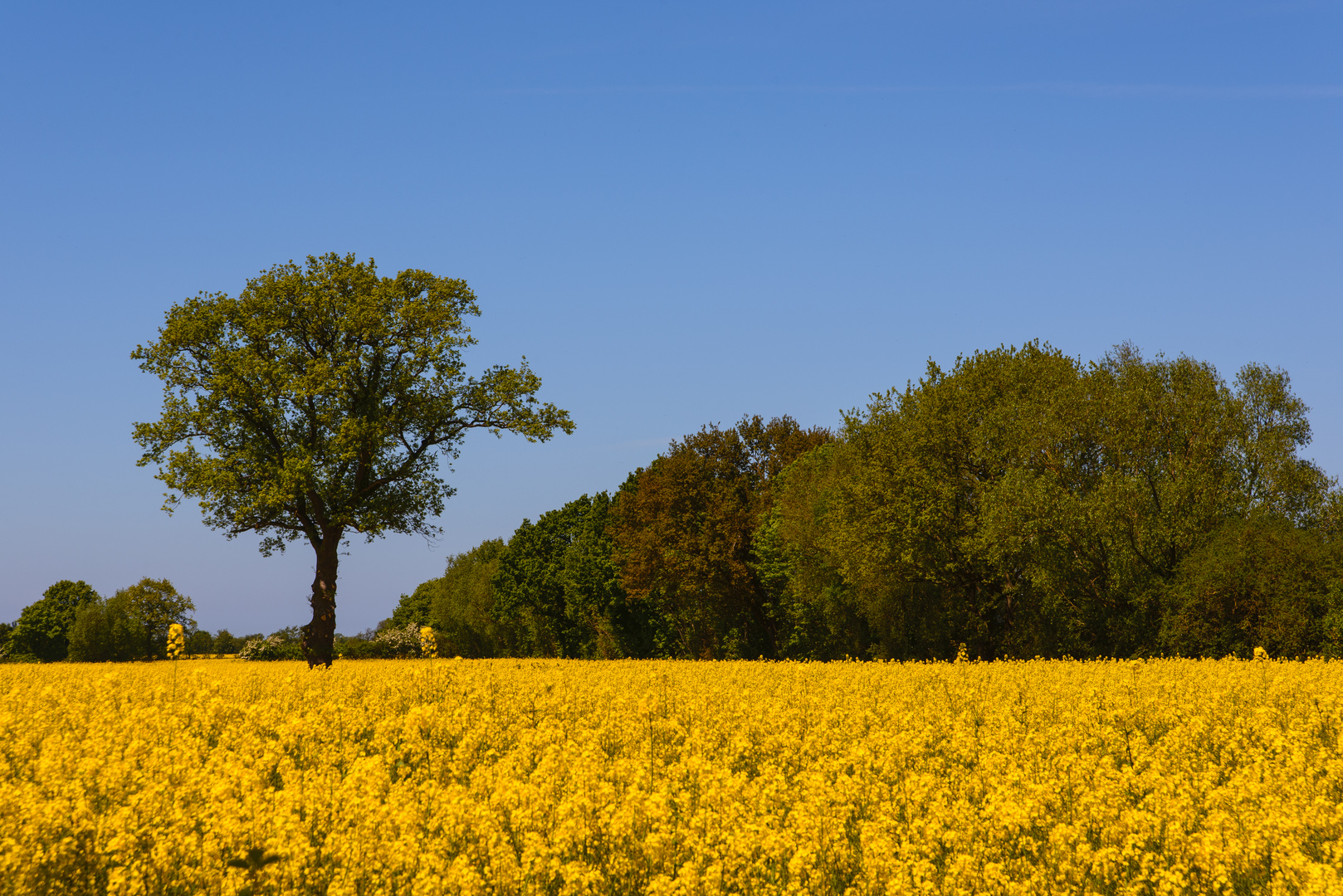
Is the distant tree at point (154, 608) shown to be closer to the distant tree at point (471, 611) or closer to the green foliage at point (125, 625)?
the green foliage at point (125, 625)

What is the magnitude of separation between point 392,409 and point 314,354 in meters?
3.14

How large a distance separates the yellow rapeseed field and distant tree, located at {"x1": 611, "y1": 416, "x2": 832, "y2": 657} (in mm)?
40542

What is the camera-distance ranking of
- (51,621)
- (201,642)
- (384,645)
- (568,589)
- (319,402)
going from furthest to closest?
(201,642) < (51,621) < (568,589) < (384,645) < (319,402)

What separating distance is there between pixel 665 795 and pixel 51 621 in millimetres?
91430

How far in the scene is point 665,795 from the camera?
25.7ft

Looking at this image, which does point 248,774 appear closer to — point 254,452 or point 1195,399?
point 254,452

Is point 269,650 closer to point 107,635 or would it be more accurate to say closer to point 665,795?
point 107,635

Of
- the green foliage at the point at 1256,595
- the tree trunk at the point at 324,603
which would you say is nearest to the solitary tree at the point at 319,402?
the tree trunk at the point at 324,603

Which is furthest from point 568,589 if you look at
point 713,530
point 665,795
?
point 665,795

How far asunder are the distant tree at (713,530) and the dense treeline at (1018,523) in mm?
140

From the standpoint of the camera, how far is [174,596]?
79.3m

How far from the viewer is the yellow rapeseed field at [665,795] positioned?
7.08m

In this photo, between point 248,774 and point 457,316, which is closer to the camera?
point 248,774

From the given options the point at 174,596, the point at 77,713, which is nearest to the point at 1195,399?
the point at 77,713
